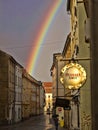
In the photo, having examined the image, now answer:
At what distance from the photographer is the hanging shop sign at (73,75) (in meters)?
13.0

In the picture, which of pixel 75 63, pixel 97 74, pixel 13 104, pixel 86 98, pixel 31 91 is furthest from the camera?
pixel 31 91

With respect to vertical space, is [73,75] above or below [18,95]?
below

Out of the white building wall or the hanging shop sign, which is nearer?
the hanging shop sign

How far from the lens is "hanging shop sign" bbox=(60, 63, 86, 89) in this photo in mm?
12953

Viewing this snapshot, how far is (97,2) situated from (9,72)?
3162 inches

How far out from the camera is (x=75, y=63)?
43.4ft

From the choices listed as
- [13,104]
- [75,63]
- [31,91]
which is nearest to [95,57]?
[75,63]

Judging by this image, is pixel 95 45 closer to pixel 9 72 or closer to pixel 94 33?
pixel 94 33

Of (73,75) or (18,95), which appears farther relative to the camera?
(18,95)

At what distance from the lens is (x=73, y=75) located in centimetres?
1278

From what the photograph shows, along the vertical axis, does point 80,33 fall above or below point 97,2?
above

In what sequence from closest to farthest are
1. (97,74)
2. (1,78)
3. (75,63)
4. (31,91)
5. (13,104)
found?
(97,74), (75,63), (1,78), (13,104), (31,91)

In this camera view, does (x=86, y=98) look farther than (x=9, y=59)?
No

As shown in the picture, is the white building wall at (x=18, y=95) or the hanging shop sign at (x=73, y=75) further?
the white building wall at (x=18, y=95)
